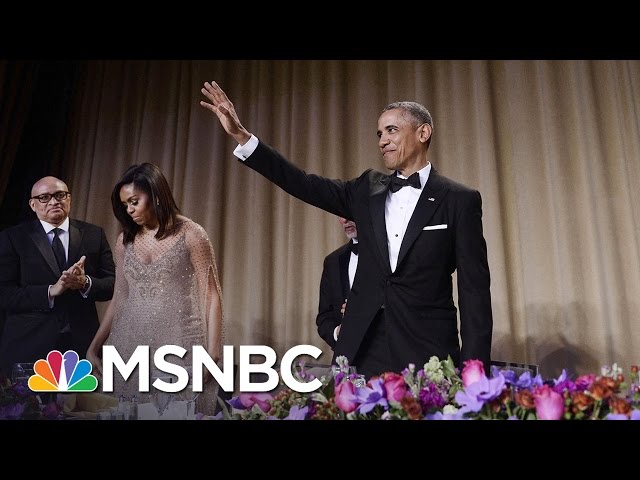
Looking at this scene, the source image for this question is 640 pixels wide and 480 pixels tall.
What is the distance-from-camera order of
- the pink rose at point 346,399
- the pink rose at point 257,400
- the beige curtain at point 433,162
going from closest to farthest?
the pink rose at point 346,399 → the pink rose at point 257,400 → the beige curtain at point 433,162

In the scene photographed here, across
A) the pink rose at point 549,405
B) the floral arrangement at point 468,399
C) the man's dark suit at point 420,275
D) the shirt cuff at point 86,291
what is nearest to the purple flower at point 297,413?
the floral arrangement at point 468,399

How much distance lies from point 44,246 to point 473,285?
6.90ft

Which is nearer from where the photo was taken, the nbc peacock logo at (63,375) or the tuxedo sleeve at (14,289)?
the nbc peacock logo at (63,375)

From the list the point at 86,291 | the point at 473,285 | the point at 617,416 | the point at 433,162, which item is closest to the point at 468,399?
the point at 617,416

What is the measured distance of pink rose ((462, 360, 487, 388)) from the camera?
1.39 metres

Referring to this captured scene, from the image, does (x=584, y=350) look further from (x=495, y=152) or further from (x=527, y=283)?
(x=495, y=152)

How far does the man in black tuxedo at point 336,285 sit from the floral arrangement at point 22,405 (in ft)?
5.29

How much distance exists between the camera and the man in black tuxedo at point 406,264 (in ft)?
7.70

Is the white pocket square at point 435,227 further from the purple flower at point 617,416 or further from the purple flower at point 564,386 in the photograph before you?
the purple flower at point 617,416

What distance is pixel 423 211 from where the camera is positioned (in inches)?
96.6

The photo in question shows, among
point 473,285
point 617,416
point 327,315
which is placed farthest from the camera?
point 327,315

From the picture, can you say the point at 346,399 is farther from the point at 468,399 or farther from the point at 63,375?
the point at 63,375

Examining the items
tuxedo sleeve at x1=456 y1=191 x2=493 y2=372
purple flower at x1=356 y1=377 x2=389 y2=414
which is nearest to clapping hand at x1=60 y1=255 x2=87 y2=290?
tuxedo sleeve at x1=456 y1=191 x2=493 y2=372
